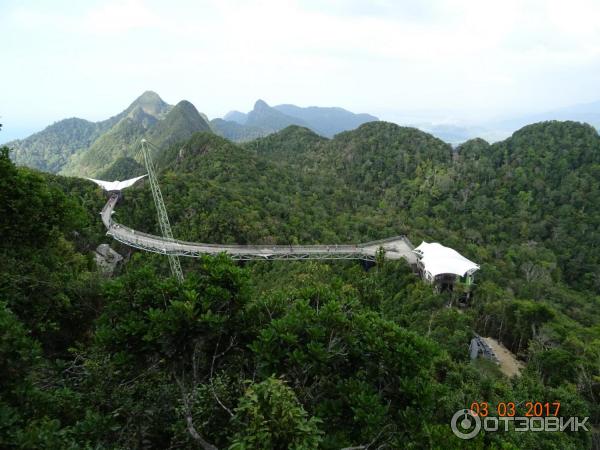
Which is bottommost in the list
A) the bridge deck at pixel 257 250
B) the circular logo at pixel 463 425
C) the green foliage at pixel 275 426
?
the bridge deck at pixel 257 250

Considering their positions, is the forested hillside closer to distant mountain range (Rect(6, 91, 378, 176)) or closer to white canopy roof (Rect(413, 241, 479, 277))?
white canopy roof (Rect(413, 241, 479, 277))

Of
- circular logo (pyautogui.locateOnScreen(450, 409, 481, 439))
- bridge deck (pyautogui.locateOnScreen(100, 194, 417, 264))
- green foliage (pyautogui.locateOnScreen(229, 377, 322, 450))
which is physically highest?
green foliage (pyautogui.locateOnScreen(229, 377, 322, 450))

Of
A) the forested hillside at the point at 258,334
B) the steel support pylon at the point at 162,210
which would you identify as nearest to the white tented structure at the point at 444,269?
the forested hillside at the point at 258,334

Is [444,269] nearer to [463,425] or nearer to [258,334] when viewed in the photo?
[463,425]

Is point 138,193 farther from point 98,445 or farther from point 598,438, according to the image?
point 598,438

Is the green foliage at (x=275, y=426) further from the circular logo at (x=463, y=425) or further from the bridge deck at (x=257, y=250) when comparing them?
the bridge deck at (x=257, y=250)
